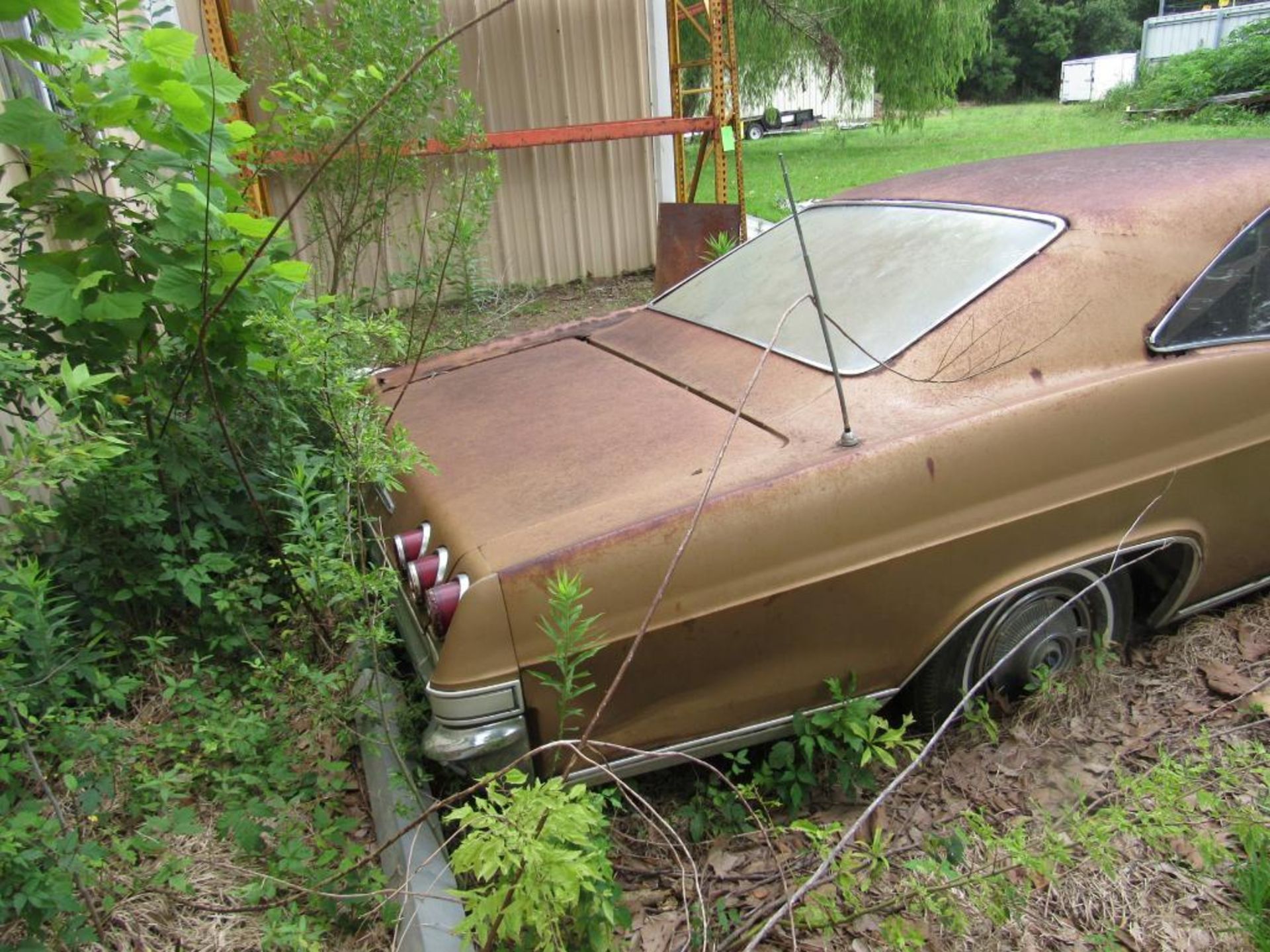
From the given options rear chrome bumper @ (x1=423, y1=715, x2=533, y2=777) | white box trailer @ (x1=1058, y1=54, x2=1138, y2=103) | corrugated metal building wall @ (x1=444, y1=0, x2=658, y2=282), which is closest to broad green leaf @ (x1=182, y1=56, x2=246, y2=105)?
rear chrome bumper @ (x1=423, y1=715, x2=533, y2=777)

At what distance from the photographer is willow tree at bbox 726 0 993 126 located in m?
A: 15.8

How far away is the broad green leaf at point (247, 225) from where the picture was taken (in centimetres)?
230

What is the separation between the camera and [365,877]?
203 cm

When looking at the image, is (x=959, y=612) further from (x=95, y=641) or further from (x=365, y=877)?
(x=95, y=641)

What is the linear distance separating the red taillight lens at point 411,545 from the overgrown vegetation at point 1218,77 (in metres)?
21.2

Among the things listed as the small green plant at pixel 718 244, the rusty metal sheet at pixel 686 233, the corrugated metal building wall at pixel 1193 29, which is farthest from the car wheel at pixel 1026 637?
the corrugated metal building wall at pixel 1193 29

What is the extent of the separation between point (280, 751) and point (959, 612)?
1.83 meters

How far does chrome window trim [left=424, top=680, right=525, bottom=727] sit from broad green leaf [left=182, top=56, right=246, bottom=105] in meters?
1.54

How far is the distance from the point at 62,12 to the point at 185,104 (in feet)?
0.98

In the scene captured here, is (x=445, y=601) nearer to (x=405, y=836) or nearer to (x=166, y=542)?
(x=405, y=836)

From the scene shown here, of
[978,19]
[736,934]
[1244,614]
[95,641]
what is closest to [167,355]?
[95,641]

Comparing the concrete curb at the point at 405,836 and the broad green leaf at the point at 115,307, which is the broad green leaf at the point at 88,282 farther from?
the concrete curb at the point at 405,836

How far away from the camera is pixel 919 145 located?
71.5 feet

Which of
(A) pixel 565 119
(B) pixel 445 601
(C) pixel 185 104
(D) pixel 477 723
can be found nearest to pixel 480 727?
(D) pixel 477 723
